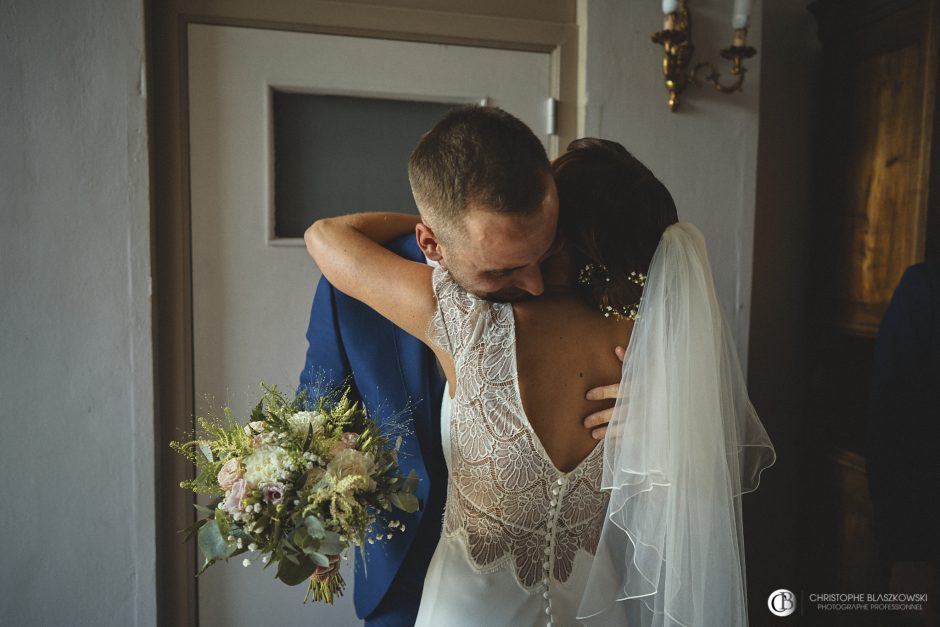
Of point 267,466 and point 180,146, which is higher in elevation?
point 180,146

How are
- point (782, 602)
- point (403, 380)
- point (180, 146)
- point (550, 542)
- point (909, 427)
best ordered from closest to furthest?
point (550, 542) → point (403, 380) → point (909, 427) → point (180, 146) → point (782, 602)

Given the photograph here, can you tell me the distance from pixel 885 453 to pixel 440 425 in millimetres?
1403

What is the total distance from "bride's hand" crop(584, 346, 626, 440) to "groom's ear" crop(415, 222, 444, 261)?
41 centimetres

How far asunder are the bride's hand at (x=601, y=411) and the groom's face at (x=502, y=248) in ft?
0.77

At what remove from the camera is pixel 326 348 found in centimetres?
→ 149

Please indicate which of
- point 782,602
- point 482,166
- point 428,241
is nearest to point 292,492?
point 428,241

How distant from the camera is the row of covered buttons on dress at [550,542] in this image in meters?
1.22

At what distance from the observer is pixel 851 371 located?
2.54 m

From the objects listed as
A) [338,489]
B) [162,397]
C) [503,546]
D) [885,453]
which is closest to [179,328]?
[162,397]

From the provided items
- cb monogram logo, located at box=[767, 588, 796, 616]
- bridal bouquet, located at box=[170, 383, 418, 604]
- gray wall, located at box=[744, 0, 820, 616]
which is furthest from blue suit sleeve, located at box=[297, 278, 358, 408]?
cb monogram logo, located at box=[767, 588, 796, 616]

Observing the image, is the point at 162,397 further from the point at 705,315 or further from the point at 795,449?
the point at 795,449

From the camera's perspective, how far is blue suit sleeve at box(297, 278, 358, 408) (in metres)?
1.46

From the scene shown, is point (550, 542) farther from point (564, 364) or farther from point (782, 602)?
point (782, 602)

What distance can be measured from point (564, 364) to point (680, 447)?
0.87ft
